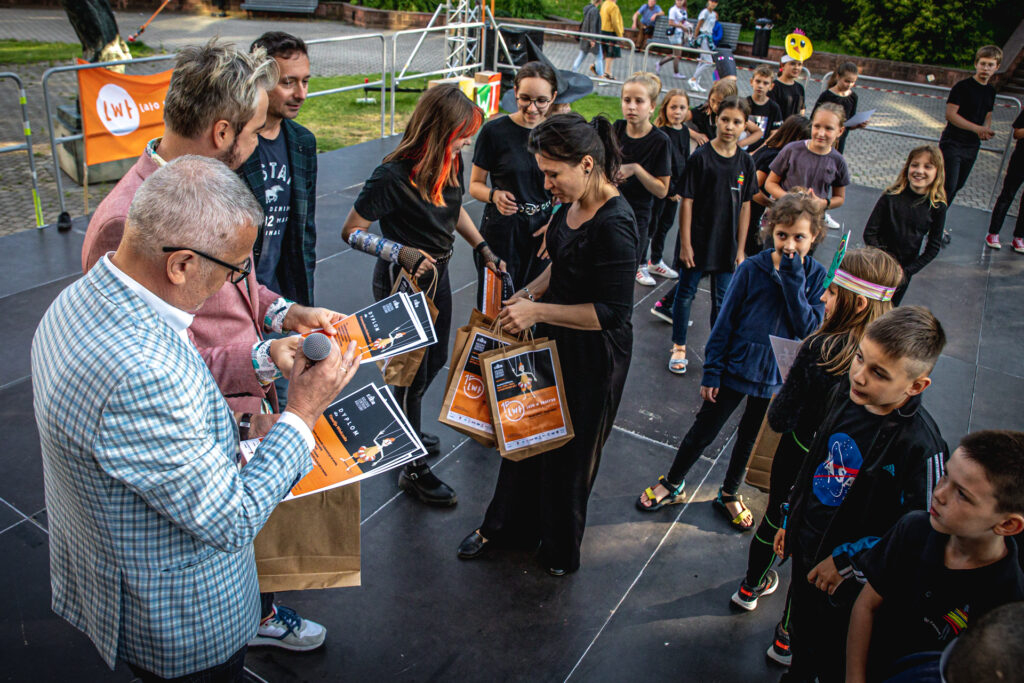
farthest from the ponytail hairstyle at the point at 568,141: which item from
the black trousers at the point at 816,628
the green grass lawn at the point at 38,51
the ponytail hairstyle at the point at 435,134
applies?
the green grass lawn at the point at 38,51

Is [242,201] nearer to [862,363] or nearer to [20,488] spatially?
[862,363]

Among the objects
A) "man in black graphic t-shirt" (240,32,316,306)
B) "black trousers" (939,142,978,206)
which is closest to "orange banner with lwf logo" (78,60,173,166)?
"man in black graphic t-shirt" (240,32,316,306)

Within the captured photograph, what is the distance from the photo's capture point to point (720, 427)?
3.73 meters

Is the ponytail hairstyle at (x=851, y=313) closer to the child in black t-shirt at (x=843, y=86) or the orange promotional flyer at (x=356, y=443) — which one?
the orange promotional flyer at (x=356, y=443)

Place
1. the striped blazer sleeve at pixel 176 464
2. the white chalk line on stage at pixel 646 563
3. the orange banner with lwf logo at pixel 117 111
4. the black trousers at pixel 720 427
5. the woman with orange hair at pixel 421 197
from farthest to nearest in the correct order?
the orange banner with lwf logo at pixel 117 111 → the black trousers at pixel 720 427 → the woman with orange hair at pixel 421 197 → the white chalk line on stage at pixel 646 563 → the striped blazer sleeve at pixel 176 464

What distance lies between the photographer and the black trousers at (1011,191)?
7820mm

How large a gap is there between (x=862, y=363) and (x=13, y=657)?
3.25 m

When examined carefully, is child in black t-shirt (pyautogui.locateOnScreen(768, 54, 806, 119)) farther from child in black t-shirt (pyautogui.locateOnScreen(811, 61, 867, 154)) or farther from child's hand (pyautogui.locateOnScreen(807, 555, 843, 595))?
child's hand (pyautogui.locateOnScreen(807, 555, 843, 595))

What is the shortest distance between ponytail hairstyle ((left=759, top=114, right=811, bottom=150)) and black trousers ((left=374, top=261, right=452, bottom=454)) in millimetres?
4014

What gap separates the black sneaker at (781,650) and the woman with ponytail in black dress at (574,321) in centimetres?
90

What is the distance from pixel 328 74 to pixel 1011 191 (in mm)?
12532

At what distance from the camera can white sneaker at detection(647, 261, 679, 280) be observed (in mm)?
6879

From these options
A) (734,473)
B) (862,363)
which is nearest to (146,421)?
(862,363)

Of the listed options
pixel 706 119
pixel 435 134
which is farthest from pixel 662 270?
pixel 435 134
